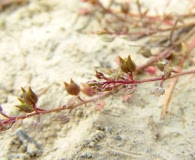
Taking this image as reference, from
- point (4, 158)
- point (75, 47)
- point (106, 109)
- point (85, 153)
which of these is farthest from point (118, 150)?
point (75, 47)

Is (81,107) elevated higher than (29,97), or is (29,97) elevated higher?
(29,97)

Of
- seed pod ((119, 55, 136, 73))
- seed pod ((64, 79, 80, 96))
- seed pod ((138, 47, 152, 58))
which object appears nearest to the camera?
seed pod ((119, 55, 136, 73))

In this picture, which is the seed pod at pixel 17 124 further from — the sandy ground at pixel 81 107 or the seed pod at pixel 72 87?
the seed pod at pixel 72 87

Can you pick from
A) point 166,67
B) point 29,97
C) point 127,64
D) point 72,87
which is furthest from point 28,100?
point 166,67

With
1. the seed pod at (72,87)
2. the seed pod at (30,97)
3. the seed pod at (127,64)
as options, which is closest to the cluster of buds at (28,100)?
the seed pod at (30,97)

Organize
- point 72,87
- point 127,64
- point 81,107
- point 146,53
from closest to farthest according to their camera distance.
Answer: point 127,64
point 72,87
point 81,107
point 146,53

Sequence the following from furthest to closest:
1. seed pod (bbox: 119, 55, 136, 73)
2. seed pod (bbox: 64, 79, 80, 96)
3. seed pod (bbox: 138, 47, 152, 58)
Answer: seed pod (bbox: 138, 47, 152, 58)
seed pod (bbox: 64, 79, 80, 96)
seed pod (bbox: 119, 55, 136, 73)

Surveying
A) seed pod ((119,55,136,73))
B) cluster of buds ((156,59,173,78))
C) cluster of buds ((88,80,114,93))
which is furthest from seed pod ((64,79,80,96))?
cluster of buds ((156,59,173,78))

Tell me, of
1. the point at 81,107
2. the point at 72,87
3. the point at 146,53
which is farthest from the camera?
the point at 146,53

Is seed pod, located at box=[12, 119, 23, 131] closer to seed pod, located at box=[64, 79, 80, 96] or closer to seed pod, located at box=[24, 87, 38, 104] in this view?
seed pod, located at box=[24, 87, 38, 104]

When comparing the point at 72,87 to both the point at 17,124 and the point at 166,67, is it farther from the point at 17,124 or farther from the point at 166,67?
the point at 166,67

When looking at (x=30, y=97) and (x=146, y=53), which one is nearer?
(x=30, y=97)
